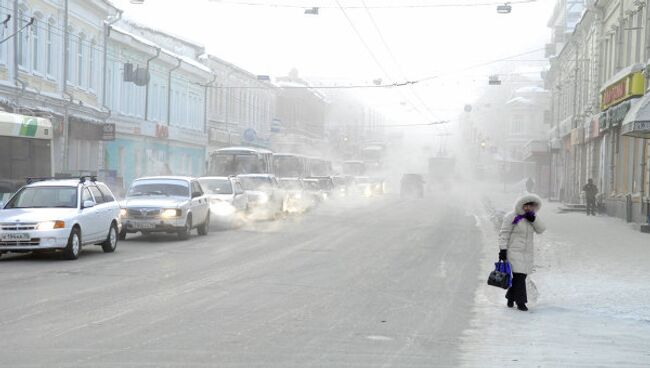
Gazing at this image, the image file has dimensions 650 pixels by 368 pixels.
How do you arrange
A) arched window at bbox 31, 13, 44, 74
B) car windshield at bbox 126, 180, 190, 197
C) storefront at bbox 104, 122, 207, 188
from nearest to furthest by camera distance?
1. car windshield at bbox 126, 180, 190, 197
2. arched window at bbox 31, 13, 44, 74
3. storefront at bbox 104, 122, 207, 188

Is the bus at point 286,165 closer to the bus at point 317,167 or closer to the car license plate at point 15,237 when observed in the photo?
the bus at point 317,167

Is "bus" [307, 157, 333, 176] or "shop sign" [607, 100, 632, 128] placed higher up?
"shop sign" [607, 100, 632, 128]

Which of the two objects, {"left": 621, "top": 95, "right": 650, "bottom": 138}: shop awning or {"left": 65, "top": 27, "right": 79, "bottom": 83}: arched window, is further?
{"left": 65, "top": 27, "right": 79, "bottom": 83}: arched window

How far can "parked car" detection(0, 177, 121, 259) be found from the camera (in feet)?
52.1

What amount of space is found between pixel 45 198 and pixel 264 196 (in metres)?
14.7

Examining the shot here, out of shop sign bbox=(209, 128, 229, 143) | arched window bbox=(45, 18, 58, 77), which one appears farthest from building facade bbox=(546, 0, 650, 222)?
shop sign bbox=(209, 128, 229, 143)

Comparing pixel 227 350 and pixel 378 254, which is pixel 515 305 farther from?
pixel 378 254

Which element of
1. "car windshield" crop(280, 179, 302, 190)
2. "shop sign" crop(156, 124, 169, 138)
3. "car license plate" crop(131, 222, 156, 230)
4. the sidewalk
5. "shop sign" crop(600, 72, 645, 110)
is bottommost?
the sidewalk

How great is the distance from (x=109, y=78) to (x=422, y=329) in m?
37.8

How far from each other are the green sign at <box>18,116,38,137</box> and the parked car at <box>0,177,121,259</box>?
3536mm

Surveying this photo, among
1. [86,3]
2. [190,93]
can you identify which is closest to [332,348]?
[86,3]

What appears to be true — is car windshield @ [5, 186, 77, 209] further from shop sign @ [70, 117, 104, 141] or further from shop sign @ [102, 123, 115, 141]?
shop sign @ [102, 123, 115, 141]

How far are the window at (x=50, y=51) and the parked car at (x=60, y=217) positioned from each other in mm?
18923

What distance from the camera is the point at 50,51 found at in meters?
36.7
